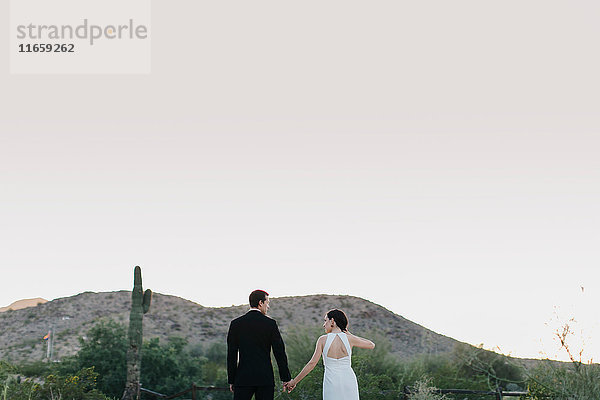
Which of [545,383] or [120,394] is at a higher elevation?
[545,383]

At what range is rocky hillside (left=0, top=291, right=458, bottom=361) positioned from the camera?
4912 centimetres

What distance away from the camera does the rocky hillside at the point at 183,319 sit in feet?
161

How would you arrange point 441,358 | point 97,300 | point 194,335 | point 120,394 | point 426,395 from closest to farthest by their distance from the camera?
point 426,395 < point 120,394 < point 441,358 < point 194,335 < point 97,300

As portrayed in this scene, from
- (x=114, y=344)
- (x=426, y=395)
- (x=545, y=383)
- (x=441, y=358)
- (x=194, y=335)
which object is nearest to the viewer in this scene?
(x=545, y=383)

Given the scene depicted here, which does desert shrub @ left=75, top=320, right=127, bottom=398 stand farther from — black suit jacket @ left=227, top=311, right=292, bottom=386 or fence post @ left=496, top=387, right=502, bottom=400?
black suit jacket @ left=227, top=311, right=292, bottom=386

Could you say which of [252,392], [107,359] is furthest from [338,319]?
[107,359]

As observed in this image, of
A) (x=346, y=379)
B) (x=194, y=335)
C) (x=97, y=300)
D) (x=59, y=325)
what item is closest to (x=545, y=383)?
(x=346, y=379)

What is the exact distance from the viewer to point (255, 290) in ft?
26.6

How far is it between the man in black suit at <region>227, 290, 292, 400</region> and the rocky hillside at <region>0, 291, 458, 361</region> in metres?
39.7

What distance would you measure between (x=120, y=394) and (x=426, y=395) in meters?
11.4

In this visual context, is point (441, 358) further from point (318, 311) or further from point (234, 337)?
point (318, 311)

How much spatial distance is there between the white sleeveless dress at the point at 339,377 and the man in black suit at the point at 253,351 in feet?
2.21

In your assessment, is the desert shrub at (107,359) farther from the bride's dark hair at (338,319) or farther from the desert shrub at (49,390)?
the bride's dark hair at (338,319)

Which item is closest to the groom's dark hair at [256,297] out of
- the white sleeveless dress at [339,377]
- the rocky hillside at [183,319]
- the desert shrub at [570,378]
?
the white sleeveless dress at [339,377]
